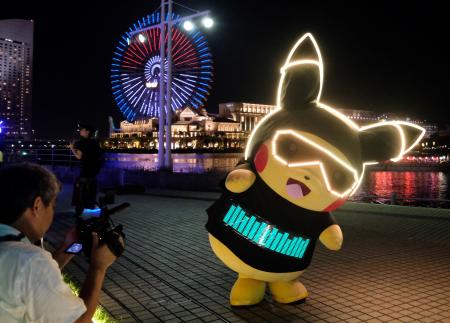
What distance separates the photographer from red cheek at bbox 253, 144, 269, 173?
4199 millimetres

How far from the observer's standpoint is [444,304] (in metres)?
4.60

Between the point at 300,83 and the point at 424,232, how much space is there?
5.64 meters

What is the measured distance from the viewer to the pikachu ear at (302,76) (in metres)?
4.36

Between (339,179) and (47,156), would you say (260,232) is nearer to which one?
(339,179)

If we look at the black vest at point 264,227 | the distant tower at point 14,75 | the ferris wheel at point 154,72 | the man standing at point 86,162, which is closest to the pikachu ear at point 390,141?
the black vest at point 264,227

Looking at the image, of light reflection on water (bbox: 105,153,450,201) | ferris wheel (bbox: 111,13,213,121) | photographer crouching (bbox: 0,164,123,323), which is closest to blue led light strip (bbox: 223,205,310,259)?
photographer crouching (bbox: 0,164,123,323)

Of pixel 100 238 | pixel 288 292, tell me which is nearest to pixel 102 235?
pixel 100 238

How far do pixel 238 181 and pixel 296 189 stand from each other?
537 mm

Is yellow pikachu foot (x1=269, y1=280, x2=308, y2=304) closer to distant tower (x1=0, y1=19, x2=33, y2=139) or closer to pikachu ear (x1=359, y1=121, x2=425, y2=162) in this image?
pikachu ear (x1=359, y1=121, x2=425, y2=162)

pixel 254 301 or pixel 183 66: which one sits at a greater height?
pixel 183 66

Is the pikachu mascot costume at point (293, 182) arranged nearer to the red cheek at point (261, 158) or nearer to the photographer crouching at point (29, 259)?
the red cheek at point (261, 158)

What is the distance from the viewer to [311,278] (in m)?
5.53

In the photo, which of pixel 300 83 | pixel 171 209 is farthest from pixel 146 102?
pixel 300 83

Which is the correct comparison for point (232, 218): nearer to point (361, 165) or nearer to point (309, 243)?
point (309, 243)
